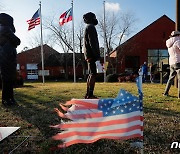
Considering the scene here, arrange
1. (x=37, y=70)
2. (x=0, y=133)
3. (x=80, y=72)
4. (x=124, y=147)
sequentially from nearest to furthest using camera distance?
(x=124, y=147) < (x=0, y=133) < (x=80, y=72) < (x=37, y=70)

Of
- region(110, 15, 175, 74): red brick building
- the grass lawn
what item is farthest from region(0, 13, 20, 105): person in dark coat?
region(110, 15, 175, 74): red brick building

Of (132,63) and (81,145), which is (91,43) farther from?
(132,63)

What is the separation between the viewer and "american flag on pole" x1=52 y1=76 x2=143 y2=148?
2.87 metres

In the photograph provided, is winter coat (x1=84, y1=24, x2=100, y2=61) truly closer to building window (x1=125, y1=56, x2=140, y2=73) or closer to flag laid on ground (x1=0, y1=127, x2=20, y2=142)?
flag laid on ground (x1=0, y1=127, x2=20, y2=142)

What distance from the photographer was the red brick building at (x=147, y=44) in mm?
42188

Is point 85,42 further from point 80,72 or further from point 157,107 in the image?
point 80,72

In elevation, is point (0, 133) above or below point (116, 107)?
below

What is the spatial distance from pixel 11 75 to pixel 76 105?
405 cm

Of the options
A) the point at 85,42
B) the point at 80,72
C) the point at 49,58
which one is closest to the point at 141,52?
the point at 80,72

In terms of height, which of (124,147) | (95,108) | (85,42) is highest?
(85,42)

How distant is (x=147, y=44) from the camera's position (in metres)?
42.4

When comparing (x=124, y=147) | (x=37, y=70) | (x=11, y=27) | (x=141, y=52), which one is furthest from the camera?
(x=37, y=70)

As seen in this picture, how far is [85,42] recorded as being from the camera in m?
6.66

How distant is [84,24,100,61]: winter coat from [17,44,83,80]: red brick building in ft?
128
